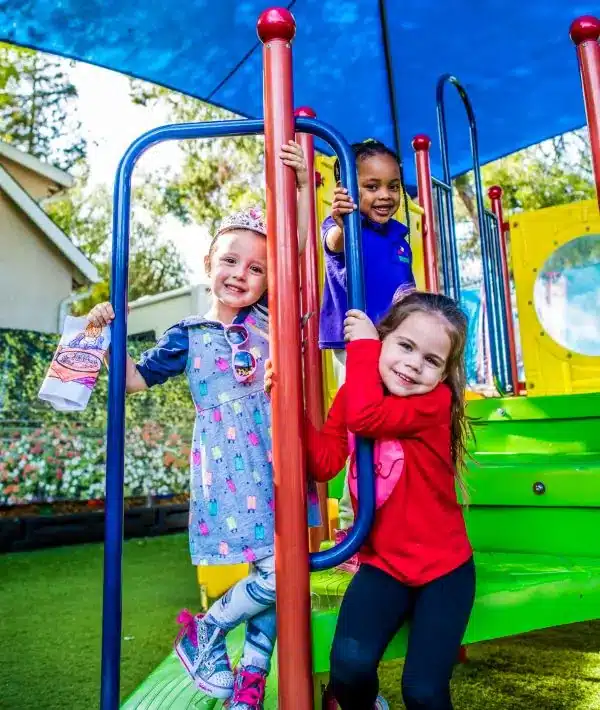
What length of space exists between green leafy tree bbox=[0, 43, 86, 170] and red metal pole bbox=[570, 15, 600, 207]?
11811mm

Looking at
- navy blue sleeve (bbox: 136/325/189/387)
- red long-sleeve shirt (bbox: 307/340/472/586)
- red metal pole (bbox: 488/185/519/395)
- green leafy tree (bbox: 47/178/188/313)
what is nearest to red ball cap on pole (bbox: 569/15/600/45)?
red long-sleeve shirt (bbox: 307/340/472/586)

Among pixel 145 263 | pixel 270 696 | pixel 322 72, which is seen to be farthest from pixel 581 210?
pixel 145 263

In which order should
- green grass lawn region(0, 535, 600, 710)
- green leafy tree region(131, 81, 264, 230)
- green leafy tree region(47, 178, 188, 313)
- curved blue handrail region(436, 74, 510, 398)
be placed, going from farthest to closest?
green leafy tree region(47, 178, 188, 313)
green leafy tree region(131, 81, 264, 230)
curved blue handrail region(436, 74, 510, 398)
green grass lawn region(0, 535, 600, 710)

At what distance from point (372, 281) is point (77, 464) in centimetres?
465

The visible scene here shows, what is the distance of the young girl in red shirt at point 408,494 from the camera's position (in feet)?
3.97

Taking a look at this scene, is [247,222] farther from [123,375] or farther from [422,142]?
[422,142]

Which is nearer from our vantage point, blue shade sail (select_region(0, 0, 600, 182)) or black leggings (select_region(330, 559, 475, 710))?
black leggings (select_region(330, 559, 475, 710))

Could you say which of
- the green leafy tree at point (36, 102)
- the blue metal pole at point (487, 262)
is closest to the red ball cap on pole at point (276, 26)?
the blue metal pole at point (487, 262)

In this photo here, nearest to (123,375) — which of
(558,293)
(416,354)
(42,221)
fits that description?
(416,354)

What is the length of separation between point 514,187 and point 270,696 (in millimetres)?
13828

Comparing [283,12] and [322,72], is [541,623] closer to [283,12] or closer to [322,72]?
[283,12]

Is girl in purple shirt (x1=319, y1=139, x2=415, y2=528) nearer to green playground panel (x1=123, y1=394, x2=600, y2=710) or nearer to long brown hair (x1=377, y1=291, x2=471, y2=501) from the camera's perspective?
green playground panel (x1=123, y1=394, x2=600, y2=710)

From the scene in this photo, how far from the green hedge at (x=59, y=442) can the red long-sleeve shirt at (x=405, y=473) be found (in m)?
5.04

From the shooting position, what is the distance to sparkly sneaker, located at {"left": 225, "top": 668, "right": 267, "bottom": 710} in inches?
52.4
